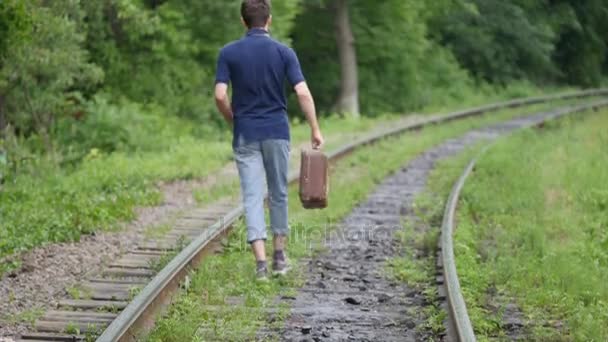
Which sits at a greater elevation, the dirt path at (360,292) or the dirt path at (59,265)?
the dirt path at (59,265)

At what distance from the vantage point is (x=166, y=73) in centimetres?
2616

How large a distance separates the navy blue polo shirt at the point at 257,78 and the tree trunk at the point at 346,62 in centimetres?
2364

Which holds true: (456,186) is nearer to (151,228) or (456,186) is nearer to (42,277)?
(151,228)

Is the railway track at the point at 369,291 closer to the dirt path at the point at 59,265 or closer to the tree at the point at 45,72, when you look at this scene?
the dirt path at the point at 59,265

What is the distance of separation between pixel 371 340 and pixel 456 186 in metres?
7.27

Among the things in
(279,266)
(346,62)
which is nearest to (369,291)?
(279,266)

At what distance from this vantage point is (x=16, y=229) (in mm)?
10727

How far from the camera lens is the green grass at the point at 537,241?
7.57m

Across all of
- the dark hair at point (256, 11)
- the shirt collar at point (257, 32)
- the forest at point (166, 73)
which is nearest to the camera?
the dark hair at point (256, 11)

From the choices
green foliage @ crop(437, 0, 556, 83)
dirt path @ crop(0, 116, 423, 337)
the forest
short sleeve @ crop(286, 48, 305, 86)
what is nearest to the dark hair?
short sleeve @ crop(286, 48, 305, 86)

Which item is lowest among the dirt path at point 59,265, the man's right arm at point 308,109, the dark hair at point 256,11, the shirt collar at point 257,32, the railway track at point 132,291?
the dirt path at point 59,265

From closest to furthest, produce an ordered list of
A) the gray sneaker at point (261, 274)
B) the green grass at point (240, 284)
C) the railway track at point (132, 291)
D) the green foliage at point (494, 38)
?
the railway track at point (132, 291), the green grass at point (240, 284), the gray sneaker at point (261, 274), the green foliage at point (494, 38)

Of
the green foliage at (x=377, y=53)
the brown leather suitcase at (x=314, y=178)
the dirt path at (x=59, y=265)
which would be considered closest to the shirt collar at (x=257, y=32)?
the brown leather suitcase at (x=314, y=178)

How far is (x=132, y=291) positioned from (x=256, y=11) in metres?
2.21
